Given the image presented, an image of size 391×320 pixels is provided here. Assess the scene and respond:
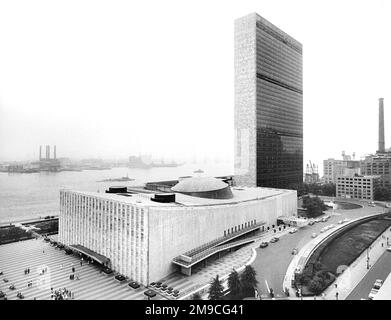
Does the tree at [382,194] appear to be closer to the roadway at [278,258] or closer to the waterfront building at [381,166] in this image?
the waterfront building at [381,166]

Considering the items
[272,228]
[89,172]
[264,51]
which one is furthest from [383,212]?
[89,172]

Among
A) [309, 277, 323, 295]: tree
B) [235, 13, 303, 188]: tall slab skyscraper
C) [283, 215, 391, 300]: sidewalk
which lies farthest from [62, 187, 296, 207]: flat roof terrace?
[235, 13, 303, 188]: tall slab skyscraper

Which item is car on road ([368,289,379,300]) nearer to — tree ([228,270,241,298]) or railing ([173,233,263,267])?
tree ([228,270,241,298])

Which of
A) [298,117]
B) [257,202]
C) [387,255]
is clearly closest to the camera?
[387,255]

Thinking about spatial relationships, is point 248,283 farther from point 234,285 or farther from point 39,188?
point 39,188

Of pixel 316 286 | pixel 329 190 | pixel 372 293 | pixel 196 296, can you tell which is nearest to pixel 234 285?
pixel 196 296

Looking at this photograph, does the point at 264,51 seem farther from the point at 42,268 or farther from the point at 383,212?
the point at 42,268
